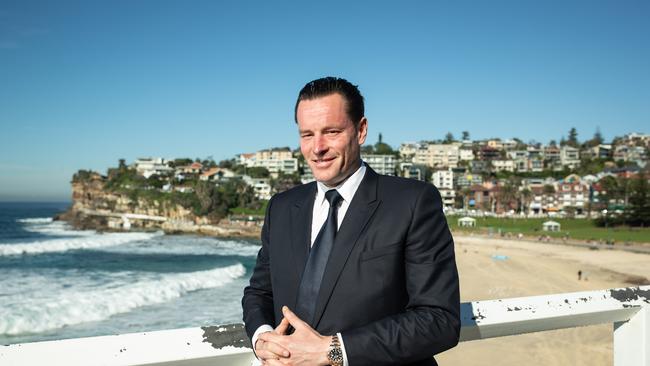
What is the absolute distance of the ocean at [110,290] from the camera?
53.5 feet

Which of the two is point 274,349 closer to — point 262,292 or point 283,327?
point 283,327

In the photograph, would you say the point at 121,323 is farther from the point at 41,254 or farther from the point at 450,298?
the point at 41,254

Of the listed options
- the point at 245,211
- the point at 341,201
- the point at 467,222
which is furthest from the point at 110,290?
the point at 245,211

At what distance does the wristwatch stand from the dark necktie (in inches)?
7.0

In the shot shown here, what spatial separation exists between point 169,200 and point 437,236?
304ft

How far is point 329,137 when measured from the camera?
166 centimetres

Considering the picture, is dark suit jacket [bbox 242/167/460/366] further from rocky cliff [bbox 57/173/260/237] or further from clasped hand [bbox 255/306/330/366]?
rocky cliff [bbox 57/173/260/237]

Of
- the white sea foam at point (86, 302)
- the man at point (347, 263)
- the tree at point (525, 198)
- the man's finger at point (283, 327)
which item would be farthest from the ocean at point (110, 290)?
the tree at point (525, 198)

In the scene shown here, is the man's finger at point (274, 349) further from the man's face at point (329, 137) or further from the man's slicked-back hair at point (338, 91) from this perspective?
the man's slicked-back hair at point (338, 91)

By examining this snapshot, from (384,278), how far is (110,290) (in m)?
24.2

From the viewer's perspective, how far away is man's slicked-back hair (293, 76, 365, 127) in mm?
1622

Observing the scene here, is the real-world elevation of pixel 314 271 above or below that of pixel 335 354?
above

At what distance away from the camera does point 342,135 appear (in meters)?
1.65

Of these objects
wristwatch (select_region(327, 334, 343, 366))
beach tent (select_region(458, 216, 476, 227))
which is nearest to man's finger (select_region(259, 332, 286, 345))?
wristwatch (select_region(327, 334, 343, 366))
